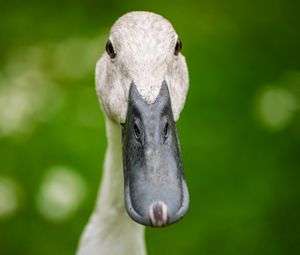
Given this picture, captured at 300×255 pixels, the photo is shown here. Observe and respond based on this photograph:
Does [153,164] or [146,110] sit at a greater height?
[146,110]

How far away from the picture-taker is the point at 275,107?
470 cm

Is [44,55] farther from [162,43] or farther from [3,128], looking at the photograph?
[162,43]

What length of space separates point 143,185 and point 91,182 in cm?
250

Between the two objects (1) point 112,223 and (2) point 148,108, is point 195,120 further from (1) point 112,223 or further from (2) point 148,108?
(2) point 148,108

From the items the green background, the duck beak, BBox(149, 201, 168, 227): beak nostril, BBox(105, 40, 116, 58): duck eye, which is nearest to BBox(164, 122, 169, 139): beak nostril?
the duck beak

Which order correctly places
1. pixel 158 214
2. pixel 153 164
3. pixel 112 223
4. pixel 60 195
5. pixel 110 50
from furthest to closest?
pixel 60 195 < pixel 112 223 < pixel 110 50 < pixel 153 164 < pixel 158 214

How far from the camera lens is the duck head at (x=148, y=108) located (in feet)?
6.43

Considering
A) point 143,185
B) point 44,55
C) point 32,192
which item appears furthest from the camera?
point 44,55

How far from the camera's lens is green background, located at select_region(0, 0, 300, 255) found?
4.27 metres

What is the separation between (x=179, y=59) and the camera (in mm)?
2408

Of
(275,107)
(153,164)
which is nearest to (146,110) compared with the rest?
(153,164)

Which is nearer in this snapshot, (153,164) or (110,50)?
(153,164)

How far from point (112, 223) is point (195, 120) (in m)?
2.09

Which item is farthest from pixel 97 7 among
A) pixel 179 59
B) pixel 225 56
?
pixel 179 59
